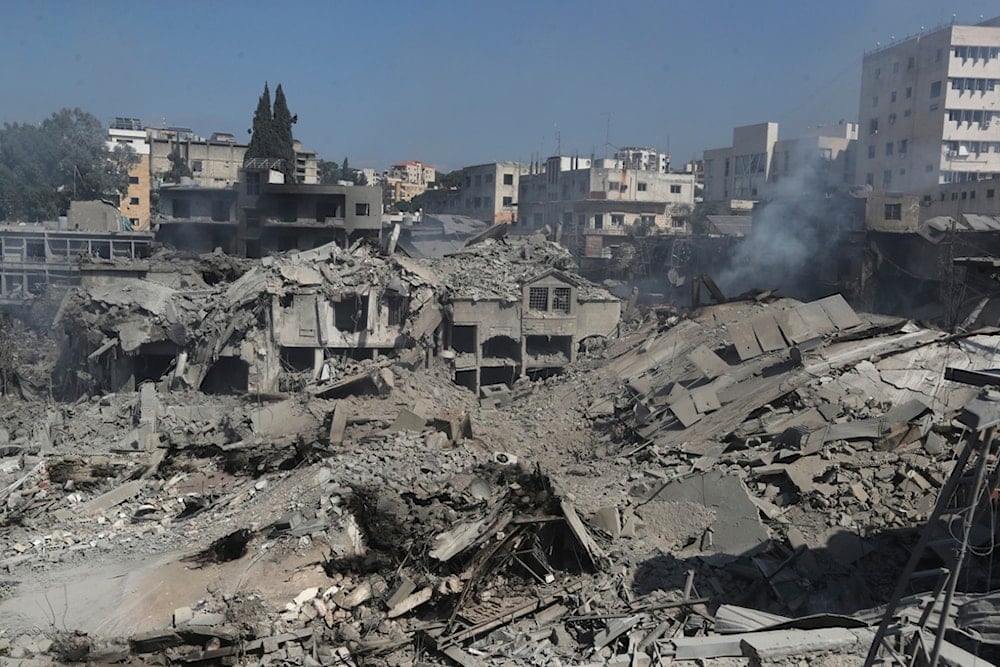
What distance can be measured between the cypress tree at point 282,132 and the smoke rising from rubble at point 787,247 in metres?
23.8

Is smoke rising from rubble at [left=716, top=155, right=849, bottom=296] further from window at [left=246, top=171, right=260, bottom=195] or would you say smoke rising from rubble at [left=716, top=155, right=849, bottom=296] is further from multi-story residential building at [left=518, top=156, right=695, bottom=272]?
window at [left=246, top=171, right=260, bottom=195]

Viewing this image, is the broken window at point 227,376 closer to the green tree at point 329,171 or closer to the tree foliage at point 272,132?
the tree foliage at point 272,132

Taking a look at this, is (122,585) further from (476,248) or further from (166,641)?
(476,248)

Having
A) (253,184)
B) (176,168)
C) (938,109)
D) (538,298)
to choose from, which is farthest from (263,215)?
(938,109)

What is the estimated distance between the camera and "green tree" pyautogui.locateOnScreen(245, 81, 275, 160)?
4591 cm

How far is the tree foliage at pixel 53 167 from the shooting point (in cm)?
4328

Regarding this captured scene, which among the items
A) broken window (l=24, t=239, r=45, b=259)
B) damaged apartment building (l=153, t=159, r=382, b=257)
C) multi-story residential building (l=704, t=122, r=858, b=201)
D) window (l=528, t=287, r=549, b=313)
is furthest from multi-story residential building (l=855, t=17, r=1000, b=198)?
broken window (l=24, t=239, r=45, b=259)

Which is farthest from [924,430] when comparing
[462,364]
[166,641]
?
[462,364]

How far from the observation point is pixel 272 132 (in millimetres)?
46156

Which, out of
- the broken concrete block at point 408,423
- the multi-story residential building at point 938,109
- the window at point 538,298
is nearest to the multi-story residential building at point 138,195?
the window at point 538,298

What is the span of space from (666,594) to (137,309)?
19400mm

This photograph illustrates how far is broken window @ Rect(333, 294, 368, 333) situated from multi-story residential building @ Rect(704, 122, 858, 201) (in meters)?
30.5

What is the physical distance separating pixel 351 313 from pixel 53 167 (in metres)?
27.4

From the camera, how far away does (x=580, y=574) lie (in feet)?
32.8
